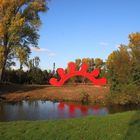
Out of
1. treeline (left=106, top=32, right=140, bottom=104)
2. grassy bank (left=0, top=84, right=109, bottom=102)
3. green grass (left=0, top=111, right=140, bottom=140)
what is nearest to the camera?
green grass (left=0, top=111, right=140, bottom=140)

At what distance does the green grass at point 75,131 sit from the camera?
1018 cm

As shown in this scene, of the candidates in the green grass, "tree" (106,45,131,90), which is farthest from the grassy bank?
the green grass

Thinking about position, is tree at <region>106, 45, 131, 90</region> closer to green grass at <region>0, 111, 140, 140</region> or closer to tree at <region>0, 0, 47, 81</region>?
tree at <region>0, 0, 47, 81</region>

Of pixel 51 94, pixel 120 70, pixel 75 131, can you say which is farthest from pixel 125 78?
pixel 75 131

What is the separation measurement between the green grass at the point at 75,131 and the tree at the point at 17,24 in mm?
18846

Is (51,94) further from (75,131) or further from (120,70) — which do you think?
(75,131)

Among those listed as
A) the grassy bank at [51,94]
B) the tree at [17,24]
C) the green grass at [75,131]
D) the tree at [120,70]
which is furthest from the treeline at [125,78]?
the green grass at [75,131]

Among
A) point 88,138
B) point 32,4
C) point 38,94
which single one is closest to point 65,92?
point 38,94

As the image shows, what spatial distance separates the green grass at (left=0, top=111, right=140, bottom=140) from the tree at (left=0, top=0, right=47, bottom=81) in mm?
18846

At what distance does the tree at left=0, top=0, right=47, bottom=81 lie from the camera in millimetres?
30156

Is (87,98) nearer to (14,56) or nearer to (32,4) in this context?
(14,56)

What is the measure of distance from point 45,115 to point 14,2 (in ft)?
46.6

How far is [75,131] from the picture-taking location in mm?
10961

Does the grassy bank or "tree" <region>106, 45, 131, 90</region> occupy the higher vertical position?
"tree" <region>106, 45, 131, 90</region>
